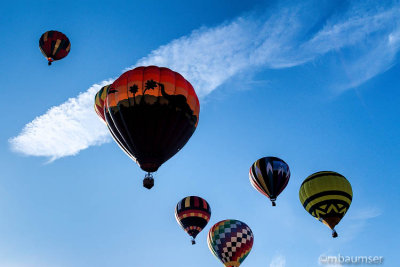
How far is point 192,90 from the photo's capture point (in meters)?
16.3

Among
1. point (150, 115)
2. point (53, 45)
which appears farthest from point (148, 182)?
point (53, 45)

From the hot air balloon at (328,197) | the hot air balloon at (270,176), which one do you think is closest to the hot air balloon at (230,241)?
the hot air balloon at (270,176)

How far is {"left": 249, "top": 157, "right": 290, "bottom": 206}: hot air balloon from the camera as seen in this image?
20.5 metres

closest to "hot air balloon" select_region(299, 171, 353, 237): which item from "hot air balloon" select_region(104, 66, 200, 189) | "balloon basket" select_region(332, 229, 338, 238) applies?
"balloon basket" select_region(332, 229, 338, 238)

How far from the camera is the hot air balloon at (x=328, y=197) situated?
18281 millimetres

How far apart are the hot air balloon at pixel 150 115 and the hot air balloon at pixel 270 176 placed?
6.63 metres

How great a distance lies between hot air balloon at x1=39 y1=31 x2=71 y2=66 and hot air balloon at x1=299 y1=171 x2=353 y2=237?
59.9 feet

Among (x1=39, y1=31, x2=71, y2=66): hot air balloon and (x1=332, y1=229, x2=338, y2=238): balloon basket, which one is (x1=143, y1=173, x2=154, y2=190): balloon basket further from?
(x1=39, y1=31, x2=71, y2=66): hot air balloon

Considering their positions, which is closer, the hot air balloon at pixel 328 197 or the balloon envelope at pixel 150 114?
the balloon envelope at pixel 150 114

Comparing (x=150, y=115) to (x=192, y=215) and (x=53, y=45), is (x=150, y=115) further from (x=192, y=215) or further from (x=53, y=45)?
(x=53, y=45)

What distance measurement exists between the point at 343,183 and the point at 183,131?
8.83 m

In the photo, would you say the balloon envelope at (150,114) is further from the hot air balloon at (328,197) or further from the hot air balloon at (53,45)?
the hot air balloon at (53,45)

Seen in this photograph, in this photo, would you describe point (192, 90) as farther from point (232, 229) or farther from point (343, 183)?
point (232, 229)

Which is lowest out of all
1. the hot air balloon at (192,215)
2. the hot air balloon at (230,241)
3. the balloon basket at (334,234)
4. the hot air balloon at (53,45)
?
the balloon basket at (334,234)
